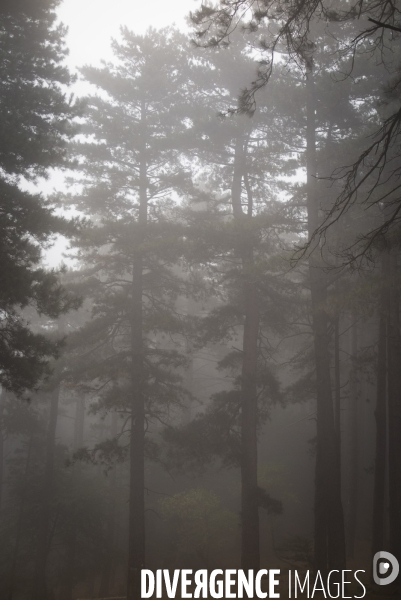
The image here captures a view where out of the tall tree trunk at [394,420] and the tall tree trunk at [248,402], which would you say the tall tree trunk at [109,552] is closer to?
the tall tree trunk at [248,402]

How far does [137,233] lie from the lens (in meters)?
14.5

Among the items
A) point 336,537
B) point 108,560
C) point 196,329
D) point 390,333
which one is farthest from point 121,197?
point 108,560

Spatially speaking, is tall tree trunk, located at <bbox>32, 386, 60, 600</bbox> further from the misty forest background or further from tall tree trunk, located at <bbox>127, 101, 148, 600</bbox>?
tall tree trunk, located at <bbox>127, 101, 148, 600</bbox>

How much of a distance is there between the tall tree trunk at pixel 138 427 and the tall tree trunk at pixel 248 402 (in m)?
3.14

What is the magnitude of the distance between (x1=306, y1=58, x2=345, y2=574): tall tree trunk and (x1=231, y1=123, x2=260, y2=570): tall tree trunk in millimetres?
1941

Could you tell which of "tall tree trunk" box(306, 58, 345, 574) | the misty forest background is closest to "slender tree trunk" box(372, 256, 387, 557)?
the misty forest background

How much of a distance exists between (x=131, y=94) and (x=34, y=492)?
18609 millimetres

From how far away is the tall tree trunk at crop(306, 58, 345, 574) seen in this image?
11.5m

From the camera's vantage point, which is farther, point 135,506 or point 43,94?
point 135,506

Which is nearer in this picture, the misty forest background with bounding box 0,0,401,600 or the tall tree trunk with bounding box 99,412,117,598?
the misty forest background with bounding box 0,0,401,600

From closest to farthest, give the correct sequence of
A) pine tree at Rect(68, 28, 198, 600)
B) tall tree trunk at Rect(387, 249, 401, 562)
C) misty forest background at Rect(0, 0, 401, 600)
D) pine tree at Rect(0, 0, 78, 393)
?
pine tree at Rect(0, 0, 78, 393) < misty forest background at Rect(0, 0, 401, 600) < tall tree trunk at Rect(387, 249, 401, 562) < pine tree at Rect(68, 28, 198, 600)

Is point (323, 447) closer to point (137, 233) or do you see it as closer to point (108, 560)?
point (137, 233)

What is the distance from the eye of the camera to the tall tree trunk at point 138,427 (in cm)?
1262

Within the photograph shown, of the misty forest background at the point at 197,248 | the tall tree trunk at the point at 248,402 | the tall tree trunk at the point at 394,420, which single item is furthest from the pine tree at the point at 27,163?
the tall tree trunk at the point at 394,420
